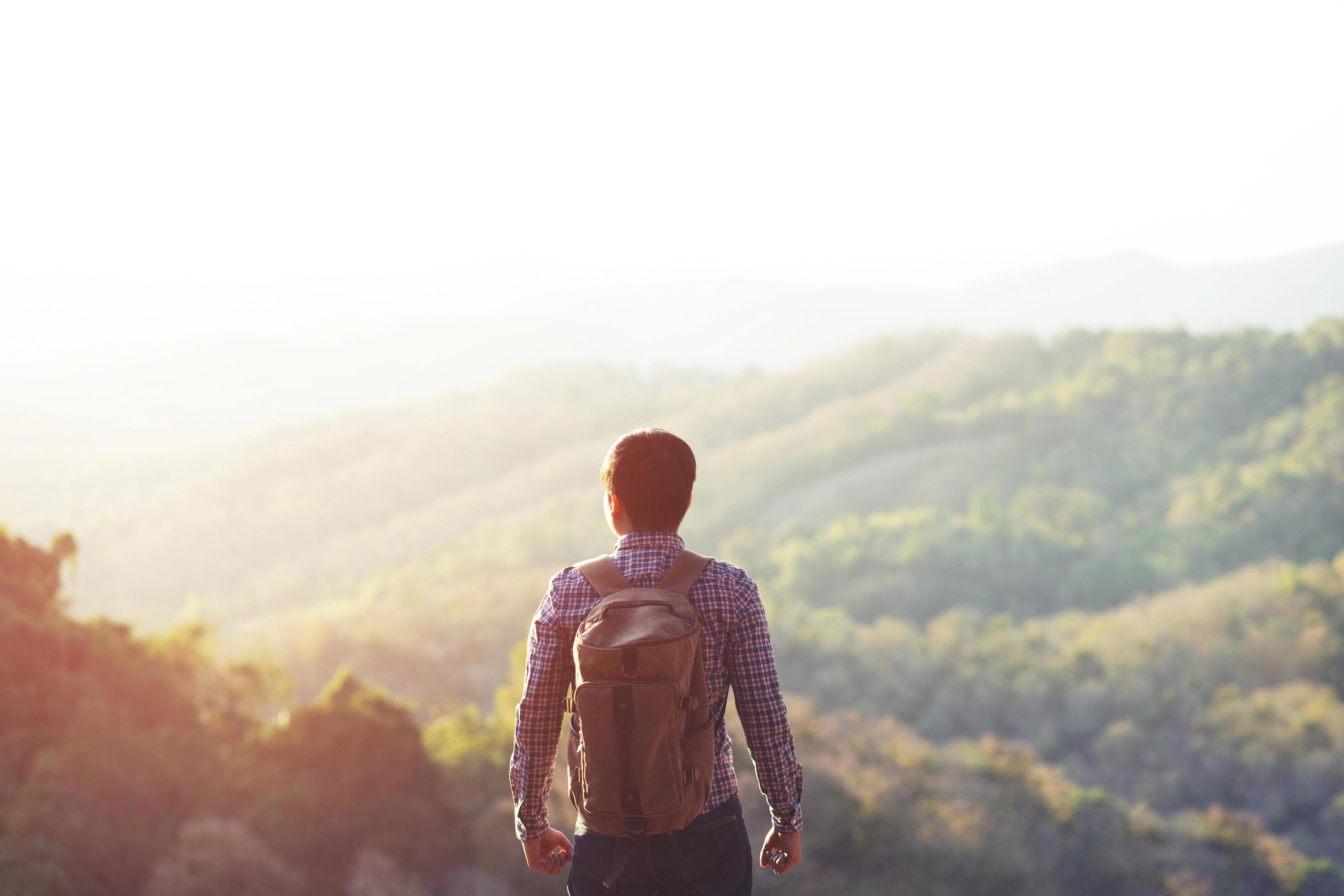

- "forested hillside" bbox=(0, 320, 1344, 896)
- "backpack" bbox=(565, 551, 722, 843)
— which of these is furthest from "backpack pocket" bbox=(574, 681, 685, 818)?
"forested hillside" bbox=(0, 320, 1344, 896)

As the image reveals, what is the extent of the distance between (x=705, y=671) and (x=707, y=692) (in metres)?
0.07

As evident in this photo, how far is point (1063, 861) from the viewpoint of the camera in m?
19.2

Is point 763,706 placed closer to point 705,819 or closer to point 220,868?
point 705,819

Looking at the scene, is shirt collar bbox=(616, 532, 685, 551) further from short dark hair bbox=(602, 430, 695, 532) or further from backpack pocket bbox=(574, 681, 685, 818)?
backpack pocket bbox=(574, 681, 685, 818)

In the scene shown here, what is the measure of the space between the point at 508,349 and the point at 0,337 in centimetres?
5804

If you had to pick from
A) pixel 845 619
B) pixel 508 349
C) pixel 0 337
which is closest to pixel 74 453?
pixel 0 337

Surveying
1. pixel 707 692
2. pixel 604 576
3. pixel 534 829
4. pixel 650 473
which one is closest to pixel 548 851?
pixel 534 829

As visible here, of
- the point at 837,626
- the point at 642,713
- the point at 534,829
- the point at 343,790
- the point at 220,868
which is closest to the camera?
the point at 642,713

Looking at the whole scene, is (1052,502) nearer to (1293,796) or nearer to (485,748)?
(1293,796)

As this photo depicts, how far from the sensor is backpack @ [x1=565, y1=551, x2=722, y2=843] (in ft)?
7.34

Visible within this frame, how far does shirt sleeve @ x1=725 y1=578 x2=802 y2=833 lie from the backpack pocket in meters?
0.23

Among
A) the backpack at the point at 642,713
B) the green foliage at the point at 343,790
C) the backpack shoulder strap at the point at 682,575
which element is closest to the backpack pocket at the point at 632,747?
the backpack at the point at 642,713

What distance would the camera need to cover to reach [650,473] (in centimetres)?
244

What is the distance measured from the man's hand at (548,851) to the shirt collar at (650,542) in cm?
71
